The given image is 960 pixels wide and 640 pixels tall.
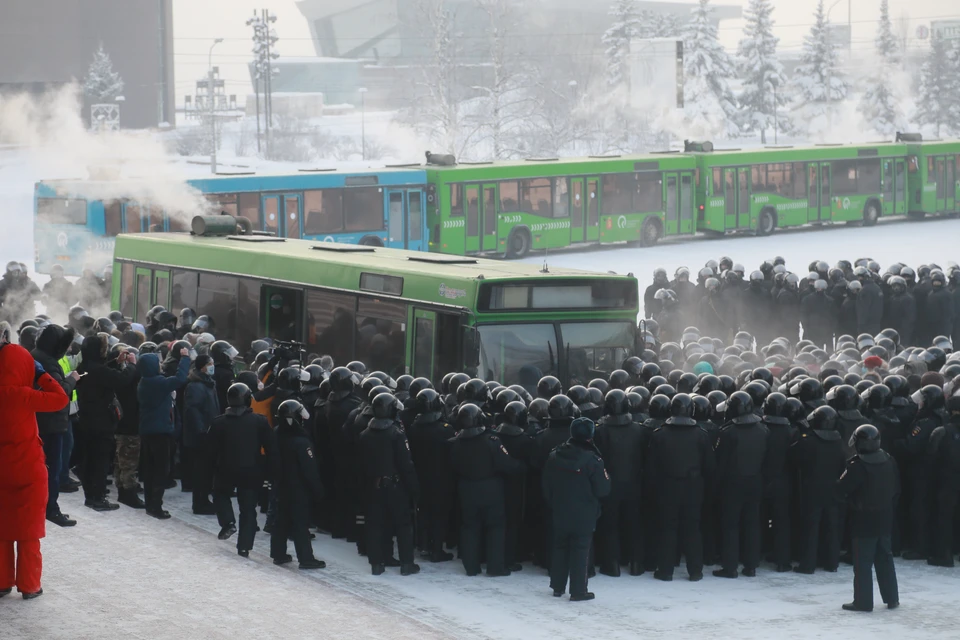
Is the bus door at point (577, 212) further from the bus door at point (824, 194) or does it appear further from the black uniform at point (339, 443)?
the black uniform at point (339, 443)

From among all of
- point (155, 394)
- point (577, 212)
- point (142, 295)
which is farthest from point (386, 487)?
point (577, 212)

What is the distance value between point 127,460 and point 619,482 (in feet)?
15.6

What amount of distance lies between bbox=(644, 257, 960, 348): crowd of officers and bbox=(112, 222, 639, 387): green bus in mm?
5918

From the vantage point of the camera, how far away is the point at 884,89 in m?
102

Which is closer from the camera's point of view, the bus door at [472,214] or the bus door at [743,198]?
the bus door at [472,214]

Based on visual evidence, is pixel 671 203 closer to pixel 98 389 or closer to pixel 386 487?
→ pixel 98 389

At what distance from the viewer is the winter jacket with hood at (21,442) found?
8922mm

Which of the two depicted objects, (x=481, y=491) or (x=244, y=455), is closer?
(x=481, y=491)

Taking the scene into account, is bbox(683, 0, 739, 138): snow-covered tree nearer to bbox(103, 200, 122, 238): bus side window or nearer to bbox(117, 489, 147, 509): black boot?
bbox(103, 200, 122, 238): bus side window

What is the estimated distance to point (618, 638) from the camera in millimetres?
8742

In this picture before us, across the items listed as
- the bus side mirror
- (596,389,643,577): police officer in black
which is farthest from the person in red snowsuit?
the bus side mirror

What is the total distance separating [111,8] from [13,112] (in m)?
15.6

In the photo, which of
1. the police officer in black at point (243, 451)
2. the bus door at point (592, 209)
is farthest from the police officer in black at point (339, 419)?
the bus door at point (592, 209)

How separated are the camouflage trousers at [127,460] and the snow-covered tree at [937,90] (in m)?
94.6
